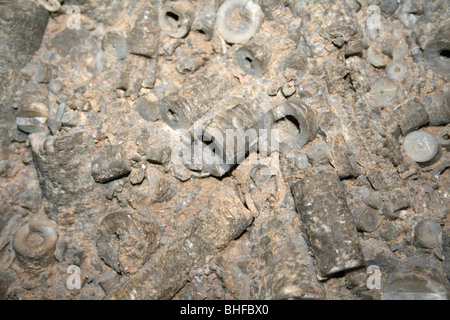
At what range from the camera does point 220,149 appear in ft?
10.8

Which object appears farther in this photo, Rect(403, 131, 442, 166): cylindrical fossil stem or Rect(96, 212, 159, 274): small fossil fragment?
Rect(403, 131, 442, 166): cylindrical fossil stem

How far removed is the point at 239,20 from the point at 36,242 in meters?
2.96

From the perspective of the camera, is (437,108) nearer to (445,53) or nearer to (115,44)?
(445,53)

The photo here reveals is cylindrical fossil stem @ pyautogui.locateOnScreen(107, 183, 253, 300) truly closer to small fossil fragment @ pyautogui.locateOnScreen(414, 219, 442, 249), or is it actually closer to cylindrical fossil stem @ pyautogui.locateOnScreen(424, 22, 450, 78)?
small fossil fragment @ pyautogui.locateOnScreen(414, 219, 442, 249)

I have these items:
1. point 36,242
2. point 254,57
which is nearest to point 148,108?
point 254,57

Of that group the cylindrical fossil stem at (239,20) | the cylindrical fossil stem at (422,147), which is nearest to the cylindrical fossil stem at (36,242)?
the cylindrical fossil stem at (239,20)

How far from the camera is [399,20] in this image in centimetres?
379

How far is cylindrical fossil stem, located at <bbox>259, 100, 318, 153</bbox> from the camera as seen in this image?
3324 mm

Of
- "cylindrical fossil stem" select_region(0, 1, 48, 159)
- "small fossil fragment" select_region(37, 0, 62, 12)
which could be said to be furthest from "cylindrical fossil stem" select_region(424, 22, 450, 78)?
"cylindrical fossil stem" select_region(0, 1, 48, 159)

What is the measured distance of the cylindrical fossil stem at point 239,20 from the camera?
372cm

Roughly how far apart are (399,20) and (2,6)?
395 cm

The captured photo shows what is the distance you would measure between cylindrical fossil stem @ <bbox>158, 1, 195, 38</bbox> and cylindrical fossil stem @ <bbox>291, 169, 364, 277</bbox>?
195cm

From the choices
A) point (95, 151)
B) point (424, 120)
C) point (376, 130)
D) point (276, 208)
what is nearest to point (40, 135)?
point (95, 151)

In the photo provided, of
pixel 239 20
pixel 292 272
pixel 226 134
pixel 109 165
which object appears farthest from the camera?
pixel 239 20
